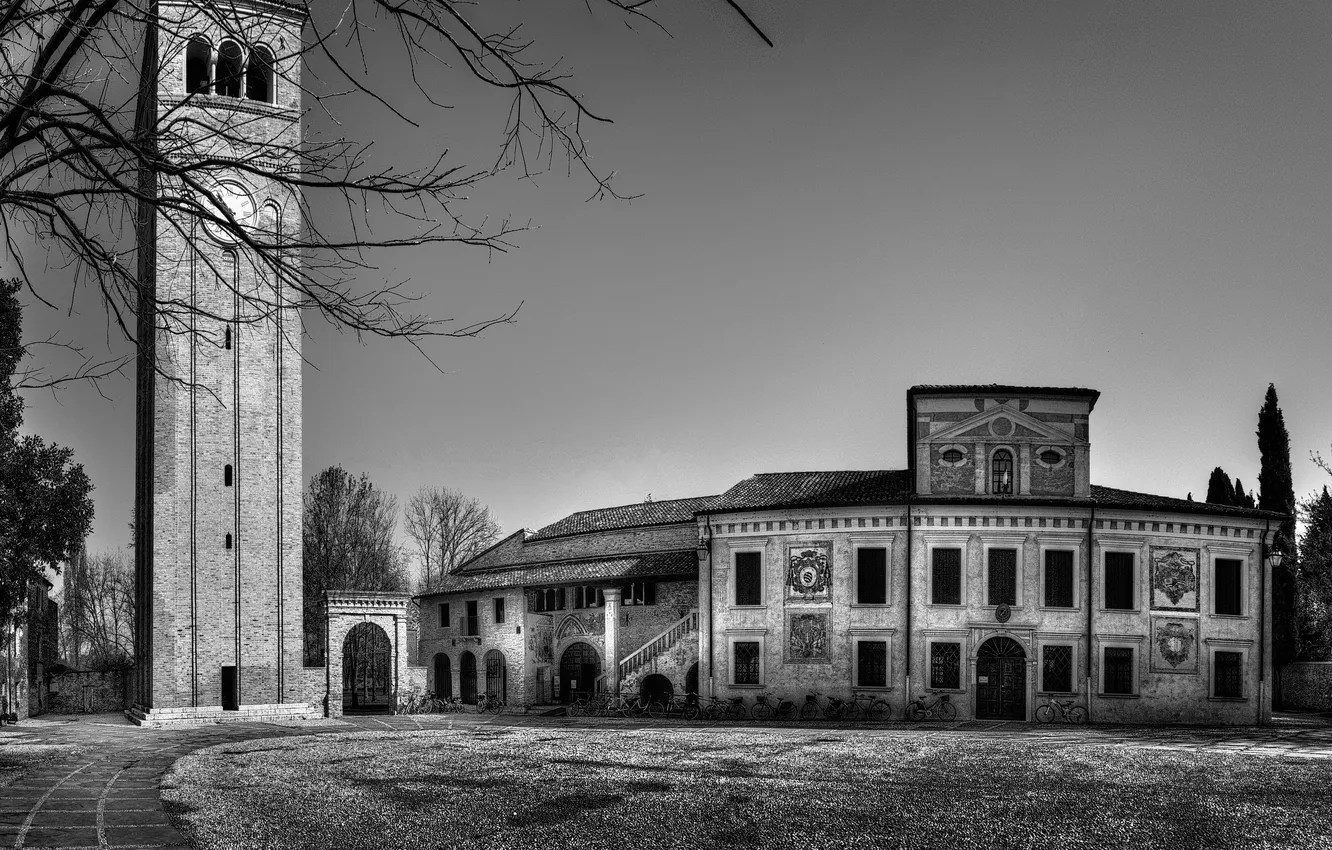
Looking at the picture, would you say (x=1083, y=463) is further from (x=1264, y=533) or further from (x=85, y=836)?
(x=85, y=836)

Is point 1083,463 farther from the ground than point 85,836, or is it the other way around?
point 1083,463

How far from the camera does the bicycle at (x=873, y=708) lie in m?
36.6

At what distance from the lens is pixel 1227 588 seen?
1479 inches

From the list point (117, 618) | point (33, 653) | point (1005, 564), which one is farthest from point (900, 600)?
point (117, 618)

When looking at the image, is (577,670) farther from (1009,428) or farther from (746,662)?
(1009,428)

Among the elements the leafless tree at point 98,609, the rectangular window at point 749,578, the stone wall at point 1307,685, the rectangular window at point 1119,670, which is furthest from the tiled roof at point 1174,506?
the leafless tree at point 98,609

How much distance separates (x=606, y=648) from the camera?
45625 mm

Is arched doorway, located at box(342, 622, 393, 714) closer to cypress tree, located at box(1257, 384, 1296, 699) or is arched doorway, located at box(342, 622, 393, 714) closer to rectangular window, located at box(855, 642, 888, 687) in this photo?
rectangular window, located at box(855, 642, 888, 687)

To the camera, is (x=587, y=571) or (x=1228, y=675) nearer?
(x=1228, y=675)

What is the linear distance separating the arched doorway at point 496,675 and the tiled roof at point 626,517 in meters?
7.23

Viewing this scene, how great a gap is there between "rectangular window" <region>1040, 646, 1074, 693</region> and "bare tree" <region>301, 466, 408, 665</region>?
3475cm

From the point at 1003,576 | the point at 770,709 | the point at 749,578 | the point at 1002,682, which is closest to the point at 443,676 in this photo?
the point at 749,578

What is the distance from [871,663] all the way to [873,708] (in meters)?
1.39

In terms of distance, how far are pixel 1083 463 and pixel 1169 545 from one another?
3.59m
